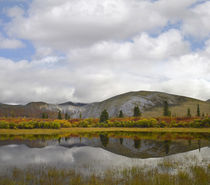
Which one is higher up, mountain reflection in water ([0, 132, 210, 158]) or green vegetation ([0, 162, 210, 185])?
green vegetation ([0, 162, 210, 185])

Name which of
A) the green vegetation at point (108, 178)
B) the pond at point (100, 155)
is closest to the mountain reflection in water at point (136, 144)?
the pond at point (100, 155)

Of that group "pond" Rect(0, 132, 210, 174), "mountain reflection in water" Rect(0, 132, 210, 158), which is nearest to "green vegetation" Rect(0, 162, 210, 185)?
"pond" Rect(0, 132, 210, 174)

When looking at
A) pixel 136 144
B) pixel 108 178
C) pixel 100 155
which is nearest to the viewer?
pixel 108 178

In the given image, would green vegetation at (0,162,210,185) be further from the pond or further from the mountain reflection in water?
the mountain reflection in water

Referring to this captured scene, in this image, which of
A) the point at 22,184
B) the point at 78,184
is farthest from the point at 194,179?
the point at 22,184

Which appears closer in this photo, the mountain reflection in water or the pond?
the pond

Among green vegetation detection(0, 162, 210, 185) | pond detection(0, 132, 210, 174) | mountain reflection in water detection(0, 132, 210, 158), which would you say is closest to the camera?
green vegetation detection(0, 162, 210, 185)

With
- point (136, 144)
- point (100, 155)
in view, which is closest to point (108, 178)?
point (100, 155)

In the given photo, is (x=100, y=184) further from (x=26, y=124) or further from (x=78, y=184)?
(x=26, y=124)

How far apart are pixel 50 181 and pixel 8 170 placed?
7.54m

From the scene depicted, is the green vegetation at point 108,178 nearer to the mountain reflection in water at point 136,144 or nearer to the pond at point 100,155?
the pond at point 100,155

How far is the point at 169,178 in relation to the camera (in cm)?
1688

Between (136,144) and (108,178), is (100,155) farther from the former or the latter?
(136,144)

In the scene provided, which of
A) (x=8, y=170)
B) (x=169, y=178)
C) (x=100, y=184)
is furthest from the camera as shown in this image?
(x=8, y=170)
